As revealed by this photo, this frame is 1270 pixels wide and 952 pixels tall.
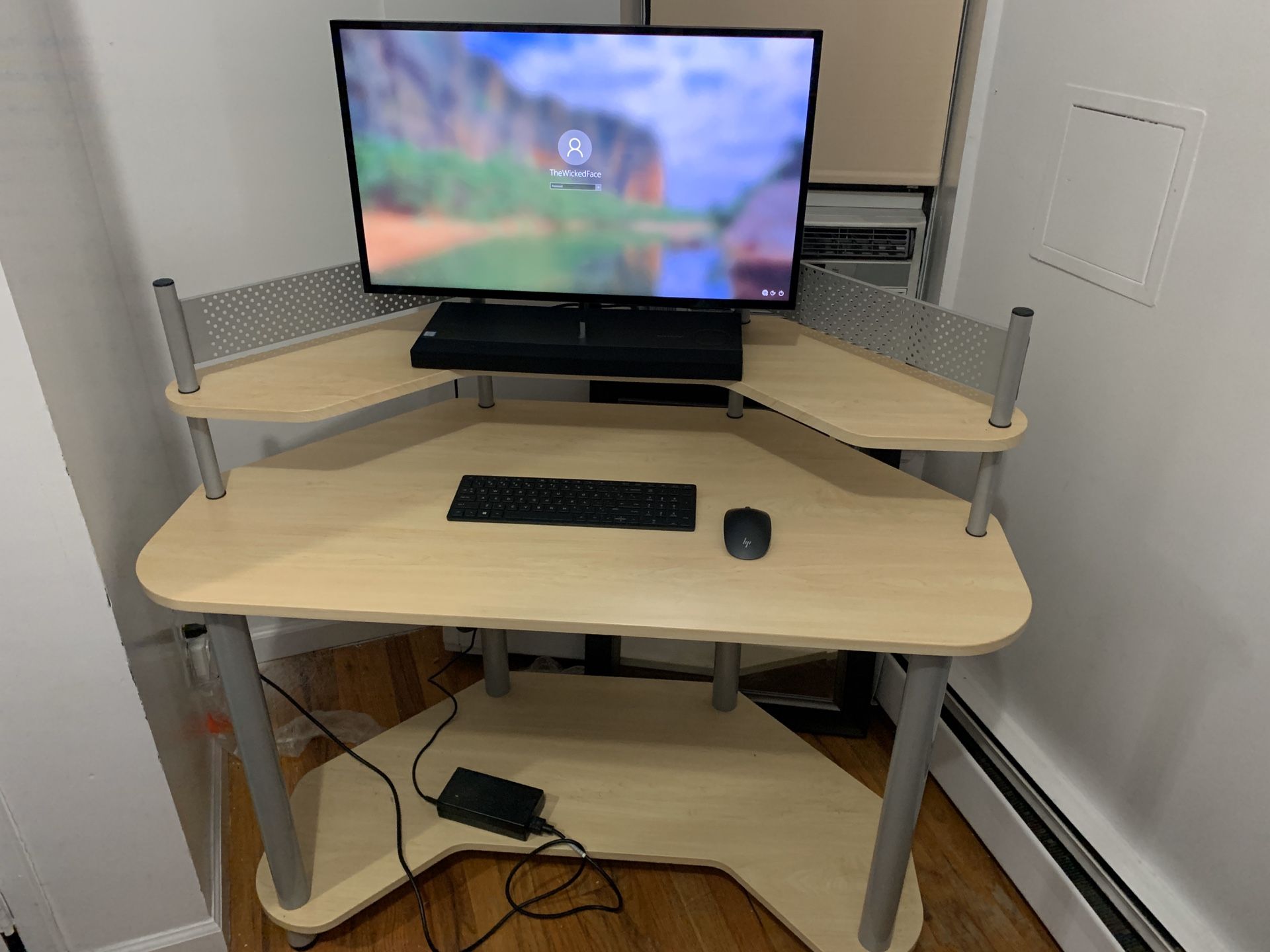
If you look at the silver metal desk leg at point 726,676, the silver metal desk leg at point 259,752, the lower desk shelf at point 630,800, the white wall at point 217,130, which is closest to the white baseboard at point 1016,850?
the lower desk shelf at point 630,800

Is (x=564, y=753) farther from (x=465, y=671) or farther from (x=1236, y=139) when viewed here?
(x=1236, y=139)

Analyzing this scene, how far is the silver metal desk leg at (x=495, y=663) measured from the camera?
2.02 m

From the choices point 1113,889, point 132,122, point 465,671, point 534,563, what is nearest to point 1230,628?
point 1113,889

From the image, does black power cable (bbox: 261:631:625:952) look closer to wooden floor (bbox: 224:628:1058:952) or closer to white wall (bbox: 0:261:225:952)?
wooden floor (bbox: 224:628:1058:952)

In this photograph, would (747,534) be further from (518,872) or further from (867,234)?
(518,872)

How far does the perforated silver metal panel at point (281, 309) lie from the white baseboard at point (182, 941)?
1003mm

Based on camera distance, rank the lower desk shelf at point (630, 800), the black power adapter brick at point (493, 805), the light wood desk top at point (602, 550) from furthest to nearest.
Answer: the black power adapter brick at point (493, 805)
the lower desk shelf at point (630, 800)
the light wood desk top at point (602, 550)

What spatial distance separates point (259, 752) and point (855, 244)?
144 cm

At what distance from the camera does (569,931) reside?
5.69 ft

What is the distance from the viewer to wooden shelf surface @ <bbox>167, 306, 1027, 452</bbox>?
4.48ft

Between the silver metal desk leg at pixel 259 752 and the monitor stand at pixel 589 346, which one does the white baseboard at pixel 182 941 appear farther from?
the monitor stand at pixel 589 346

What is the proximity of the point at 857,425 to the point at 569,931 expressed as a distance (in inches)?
42.9

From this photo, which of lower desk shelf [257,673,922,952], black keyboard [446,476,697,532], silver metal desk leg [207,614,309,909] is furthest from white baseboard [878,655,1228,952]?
silver metal desk leg [207,614,309,909]

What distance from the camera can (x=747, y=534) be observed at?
1367mm
